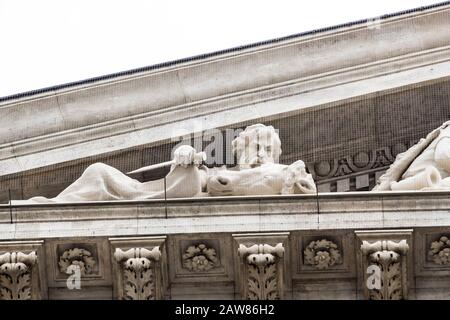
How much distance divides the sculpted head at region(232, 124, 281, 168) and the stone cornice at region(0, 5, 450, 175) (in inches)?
25.5

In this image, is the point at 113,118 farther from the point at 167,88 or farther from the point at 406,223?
the point at 406,223

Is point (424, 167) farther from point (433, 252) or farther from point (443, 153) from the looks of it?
point (433, 252)

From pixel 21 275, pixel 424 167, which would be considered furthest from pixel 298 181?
pixel 21 275

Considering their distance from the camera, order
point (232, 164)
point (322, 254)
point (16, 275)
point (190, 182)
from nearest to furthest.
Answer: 1. point (16, 275)
2. point (322, 254)
3. point (190, 182)
4. point (232, 164)

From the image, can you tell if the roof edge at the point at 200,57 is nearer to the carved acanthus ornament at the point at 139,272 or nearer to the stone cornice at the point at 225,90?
the stone cornice at the point at 225,90

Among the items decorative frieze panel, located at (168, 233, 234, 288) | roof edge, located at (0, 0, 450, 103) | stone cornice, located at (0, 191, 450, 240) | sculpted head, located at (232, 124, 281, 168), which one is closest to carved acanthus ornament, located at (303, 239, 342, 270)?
stone cornice, located at (0, 191, 450, 240)

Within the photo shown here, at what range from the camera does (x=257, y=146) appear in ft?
115

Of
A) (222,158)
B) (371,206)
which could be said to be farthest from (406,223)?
(222,158)

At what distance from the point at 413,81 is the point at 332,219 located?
394 cm

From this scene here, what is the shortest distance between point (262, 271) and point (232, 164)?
95.3 inches

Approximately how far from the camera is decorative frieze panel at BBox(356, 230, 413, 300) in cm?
3266

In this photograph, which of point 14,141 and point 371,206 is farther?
point 14,141

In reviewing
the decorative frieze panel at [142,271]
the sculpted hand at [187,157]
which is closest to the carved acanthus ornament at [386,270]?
the decorative frieze panel at [142,271]

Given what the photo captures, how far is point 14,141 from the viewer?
3575cm
